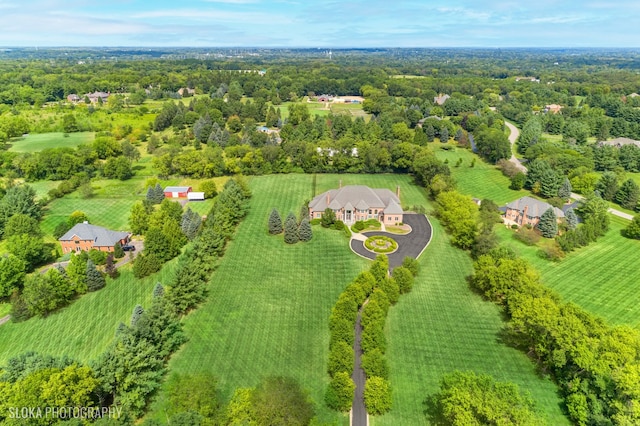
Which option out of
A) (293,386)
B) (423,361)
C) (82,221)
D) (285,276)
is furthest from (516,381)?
(82,221)

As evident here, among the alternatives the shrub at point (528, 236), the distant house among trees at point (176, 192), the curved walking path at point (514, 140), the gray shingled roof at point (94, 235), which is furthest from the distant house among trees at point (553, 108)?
the gray shingled roof at point (94, 235)

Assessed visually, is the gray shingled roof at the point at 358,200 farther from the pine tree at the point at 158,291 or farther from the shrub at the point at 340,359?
the shrub at the point at 340,359

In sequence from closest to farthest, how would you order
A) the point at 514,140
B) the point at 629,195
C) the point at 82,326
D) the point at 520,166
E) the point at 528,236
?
the point at 82,326
the point at 528,236
the point at 629,195
the point at 520,166
the point at 514,140

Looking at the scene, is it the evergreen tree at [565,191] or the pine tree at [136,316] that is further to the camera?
the evergreen tree at [565,191]

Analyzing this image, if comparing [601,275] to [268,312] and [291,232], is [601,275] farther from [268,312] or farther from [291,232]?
[268,312]

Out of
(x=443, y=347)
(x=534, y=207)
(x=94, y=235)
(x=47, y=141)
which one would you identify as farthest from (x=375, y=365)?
(x=47, y=141)

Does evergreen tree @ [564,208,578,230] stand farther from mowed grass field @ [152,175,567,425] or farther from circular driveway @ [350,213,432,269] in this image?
circular driveway @ [350,213,432,269]
